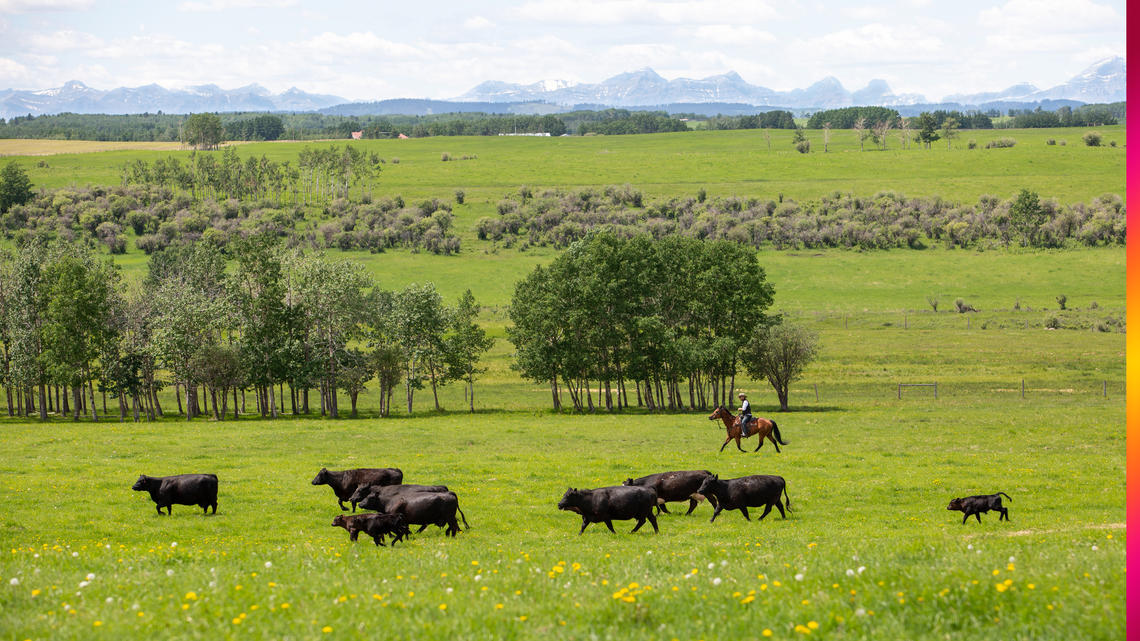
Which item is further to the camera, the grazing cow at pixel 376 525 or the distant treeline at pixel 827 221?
the distant treeline at pixel 827 221

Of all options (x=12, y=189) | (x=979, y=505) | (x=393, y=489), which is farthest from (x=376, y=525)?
(x=12, y=189)

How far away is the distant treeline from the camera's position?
15812cm

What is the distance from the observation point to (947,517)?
2470 cm

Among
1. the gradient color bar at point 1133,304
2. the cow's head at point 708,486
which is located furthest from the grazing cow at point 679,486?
the gradient color bar at point 1133,304

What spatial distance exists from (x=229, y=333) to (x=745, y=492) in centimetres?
5282

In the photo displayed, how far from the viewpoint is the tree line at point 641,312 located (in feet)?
216

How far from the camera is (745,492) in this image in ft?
79.4

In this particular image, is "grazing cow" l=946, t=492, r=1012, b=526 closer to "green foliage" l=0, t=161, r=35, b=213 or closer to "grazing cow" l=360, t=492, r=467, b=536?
"grazing cow" l=360, t=492, r=467, b=536

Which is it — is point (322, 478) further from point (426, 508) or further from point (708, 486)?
point (708, 486)

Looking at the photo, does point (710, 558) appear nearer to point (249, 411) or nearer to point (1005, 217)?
point (249, 411)

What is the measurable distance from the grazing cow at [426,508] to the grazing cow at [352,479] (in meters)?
4.94

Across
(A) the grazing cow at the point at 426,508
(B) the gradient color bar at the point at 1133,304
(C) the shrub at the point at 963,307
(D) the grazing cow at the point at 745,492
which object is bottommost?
(C) the shrub at the point at 963,307

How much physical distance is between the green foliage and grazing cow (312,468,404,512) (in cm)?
17602

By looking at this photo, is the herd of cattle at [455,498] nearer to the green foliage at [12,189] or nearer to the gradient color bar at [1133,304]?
the gradient color bar at [1133,304]
